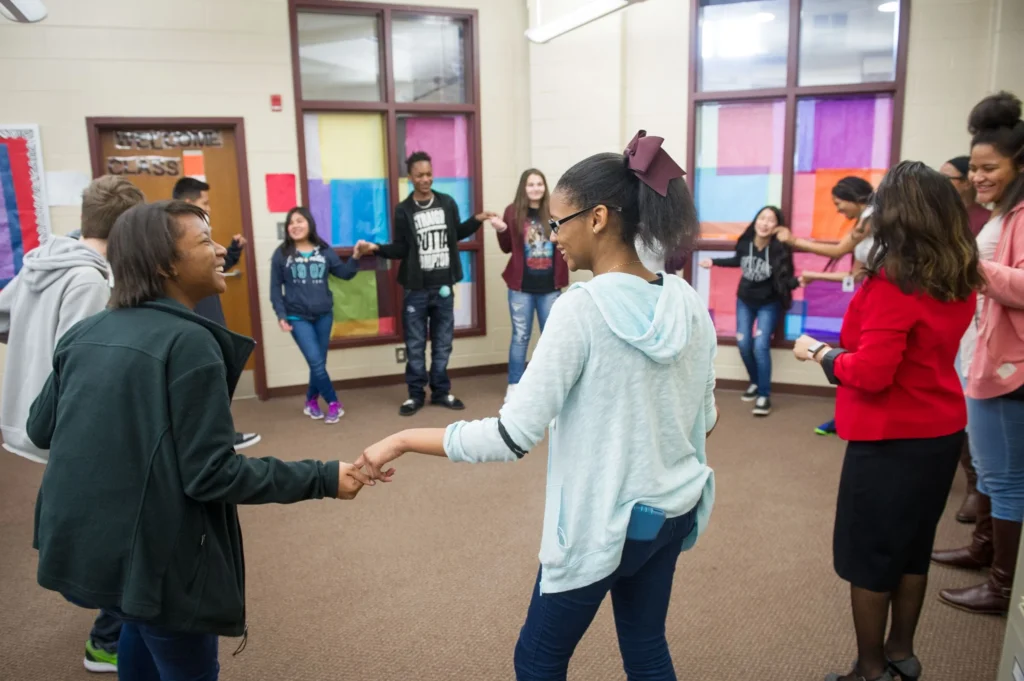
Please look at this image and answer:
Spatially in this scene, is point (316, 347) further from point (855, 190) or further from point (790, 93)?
point (790, 93)

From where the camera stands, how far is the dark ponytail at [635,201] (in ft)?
4.39

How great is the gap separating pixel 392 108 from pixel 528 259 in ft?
4.78

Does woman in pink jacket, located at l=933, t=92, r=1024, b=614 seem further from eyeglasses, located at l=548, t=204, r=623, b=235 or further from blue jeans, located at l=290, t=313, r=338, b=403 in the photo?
blue jeans, located at l=290, t=313, r=338, b=403

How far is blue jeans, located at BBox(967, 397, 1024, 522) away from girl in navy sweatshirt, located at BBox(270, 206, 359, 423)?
11.7ft

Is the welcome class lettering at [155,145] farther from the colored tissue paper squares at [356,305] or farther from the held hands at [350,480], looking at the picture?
the held hands at [350,480]

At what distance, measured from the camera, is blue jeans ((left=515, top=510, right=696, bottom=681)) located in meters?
1.41

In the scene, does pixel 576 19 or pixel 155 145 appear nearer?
pixel 576 19

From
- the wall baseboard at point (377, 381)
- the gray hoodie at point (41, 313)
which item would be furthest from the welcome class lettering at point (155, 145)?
the gray hoodie at point (41, 313)

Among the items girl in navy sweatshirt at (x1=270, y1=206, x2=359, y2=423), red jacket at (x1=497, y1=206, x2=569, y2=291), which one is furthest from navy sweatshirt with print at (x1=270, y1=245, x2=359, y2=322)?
red jacket at (x1=497, y1=206, x2=569, y2=291)

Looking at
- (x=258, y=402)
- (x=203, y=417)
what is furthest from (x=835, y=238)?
(x=203, y=417)

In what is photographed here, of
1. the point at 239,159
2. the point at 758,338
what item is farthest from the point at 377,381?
the point at 758,338

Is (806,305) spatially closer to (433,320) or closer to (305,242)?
(433,320)

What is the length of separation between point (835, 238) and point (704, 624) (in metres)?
3.43

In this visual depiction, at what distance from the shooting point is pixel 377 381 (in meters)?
5.69
